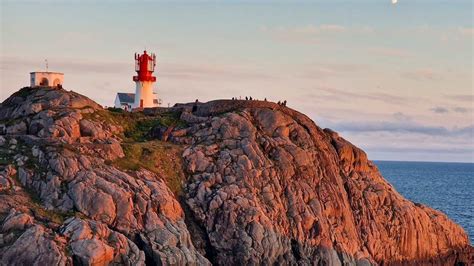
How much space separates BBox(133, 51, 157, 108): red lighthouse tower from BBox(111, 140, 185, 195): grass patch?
24175 mm

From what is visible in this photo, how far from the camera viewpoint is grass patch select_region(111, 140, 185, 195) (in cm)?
6273

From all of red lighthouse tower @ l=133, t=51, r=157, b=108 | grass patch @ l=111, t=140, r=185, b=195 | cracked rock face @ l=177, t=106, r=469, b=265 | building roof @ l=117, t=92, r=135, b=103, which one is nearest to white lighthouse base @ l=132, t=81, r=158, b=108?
red lighthouse tower @ l=133, t=51, r=157, b=108

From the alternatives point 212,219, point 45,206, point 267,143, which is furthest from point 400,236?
point 45,206

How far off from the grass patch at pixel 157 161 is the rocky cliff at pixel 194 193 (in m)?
0.12

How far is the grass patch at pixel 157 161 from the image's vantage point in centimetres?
6273

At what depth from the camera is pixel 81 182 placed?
57.2m

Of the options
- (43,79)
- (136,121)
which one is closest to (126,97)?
(43,79)

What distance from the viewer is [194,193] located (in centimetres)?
6306

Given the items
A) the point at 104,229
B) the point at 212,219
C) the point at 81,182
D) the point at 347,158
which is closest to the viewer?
the point at 104,229

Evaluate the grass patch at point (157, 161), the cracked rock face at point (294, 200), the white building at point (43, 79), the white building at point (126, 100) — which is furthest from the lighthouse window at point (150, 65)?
the grass patch at point (157, 161)

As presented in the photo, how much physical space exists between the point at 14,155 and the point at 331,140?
29.5 meters

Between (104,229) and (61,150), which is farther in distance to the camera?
(61,150)

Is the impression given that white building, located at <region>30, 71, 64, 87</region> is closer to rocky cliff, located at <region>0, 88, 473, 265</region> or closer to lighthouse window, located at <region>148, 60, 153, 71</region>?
rocky cliff, located at <region>0, 88, 473, 265</region>

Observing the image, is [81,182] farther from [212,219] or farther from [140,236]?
[212,219]
